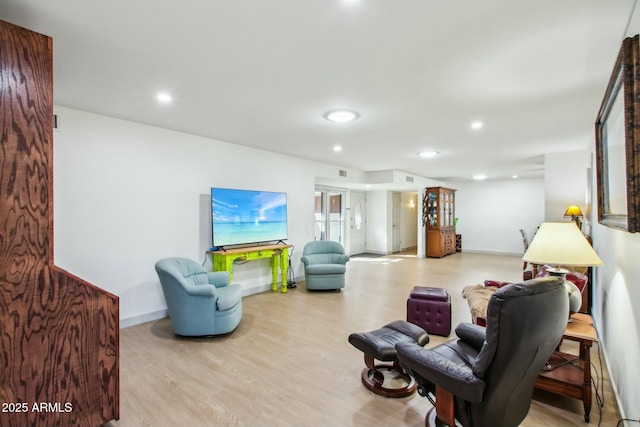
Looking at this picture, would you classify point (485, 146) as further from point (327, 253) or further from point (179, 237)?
point (179, 237)

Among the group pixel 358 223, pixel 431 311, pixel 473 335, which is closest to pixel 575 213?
pixel 431 311

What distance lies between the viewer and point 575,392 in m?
2.17

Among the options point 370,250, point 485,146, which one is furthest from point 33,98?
point 370,250

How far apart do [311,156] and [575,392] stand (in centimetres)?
498

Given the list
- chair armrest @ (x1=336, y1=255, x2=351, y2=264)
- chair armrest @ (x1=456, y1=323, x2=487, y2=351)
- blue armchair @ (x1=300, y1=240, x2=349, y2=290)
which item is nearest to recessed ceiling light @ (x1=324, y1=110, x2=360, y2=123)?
chair armrest @ (x1=456, y1=323, x2=487, y2=351)

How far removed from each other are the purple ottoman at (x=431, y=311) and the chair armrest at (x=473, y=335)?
49.6 inches

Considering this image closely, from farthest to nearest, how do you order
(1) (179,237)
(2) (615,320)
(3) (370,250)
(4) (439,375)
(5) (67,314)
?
(3) (370,250) → (1) (179,237) → (2) (615,320) → (5) (67,314) → (4) (439,375)

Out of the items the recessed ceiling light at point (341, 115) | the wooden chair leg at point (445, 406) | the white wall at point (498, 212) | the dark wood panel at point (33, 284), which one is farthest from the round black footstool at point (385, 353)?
the white wall at point (498, 212)

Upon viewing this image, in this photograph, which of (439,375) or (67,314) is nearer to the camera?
(439,375)

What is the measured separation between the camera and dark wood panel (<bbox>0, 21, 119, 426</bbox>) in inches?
64.5

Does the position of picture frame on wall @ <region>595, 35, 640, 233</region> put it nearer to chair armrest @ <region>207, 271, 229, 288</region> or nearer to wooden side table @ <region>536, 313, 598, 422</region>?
wooden side table @ <region>536, 313, 598, 422</region>

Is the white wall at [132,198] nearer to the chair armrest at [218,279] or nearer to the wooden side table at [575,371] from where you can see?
the chair armrest at [218,279]

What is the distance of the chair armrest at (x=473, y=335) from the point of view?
216 cm

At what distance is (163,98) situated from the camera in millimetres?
3090
